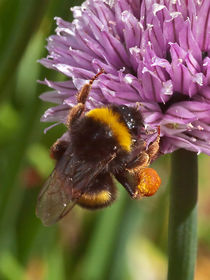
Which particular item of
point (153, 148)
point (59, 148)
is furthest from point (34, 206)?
point (153, 148)

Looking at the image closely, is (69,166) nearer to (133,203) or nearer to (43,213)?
(43,213)

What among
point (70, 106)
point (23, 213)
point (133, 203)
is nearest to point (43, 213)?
point (70, 106)

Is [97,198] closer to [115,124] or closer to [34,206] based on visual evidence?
[115,124]

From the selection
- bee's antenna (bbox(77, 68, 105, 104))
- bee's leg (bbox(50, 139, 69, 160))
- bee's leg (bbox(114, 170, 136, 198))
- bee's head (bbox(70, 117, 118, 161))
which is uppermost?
bee's antenna (bbox(77, 68, 105, 104))

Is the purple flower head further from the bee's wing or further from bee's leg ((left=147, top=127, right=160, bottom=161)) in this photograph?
the bee's wing

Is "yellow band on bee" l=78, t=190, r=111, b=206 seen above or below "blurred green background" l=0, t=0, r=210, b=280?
above

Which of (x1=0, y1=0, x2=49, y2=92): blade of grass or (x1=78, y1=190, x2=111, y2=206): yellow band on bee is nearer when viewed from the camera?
(x1=78, y1=190, x2=111, y2=206): yellow band on bee

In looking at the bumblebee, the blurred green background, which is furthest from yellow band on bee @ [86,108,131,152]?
the blurred green background
